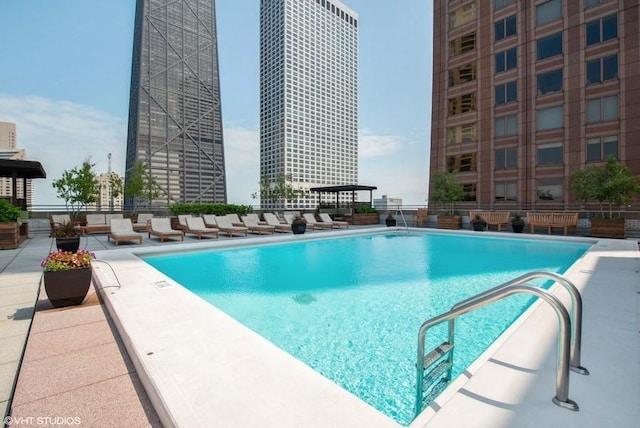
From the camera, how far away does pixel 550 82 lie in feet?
76.5

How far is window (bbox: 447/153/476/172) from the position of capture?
88.0 ft

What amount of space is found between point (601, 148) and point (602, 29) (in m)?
8.05

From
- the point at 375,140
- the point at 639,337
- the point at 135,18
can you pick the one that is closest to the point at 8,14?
the point at 639,337

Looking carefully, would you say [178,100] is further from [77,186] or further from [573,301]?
[573,301]

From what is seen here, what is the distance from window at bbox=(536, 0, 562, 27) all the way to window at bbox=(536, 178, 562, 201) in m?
→ 11.8

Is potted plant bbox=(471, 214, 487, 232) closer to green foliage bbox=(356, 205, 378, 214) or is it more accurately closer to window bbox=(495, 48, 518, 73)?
green foliage bbox=(356, 205, 378, 214)

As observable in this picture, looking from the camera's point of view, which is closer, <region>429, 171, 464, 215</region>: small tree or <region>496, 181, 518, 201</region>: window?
<region>429, 171, 464, 215</region>: small tree

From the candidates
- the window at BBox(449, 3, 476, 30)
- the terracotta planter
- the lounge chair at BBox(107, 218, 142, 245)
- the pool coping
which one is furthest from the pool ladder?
the window at BBox(449, 3, 476, 30)

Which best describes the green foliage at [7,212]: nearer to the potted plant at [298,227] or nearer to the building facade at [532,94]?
the potted plant at [298,227]

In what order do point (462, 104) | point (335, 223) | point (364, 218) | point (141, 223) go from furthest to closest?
point (462, 104), point (364, 218), point (335, 223), point (141, 223)

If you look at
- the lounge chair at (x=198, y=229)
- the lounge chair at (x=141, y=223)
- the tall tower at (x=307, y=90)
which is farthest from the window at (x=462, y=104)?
the tall tower at (x=307, y=90)

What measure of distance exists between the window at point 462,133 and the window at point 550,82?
5124mm

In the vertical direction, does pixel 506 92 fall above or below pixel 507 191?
above

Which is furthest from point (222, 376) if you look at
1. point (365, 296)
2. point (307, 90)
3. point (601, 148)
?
point (307, 90)
